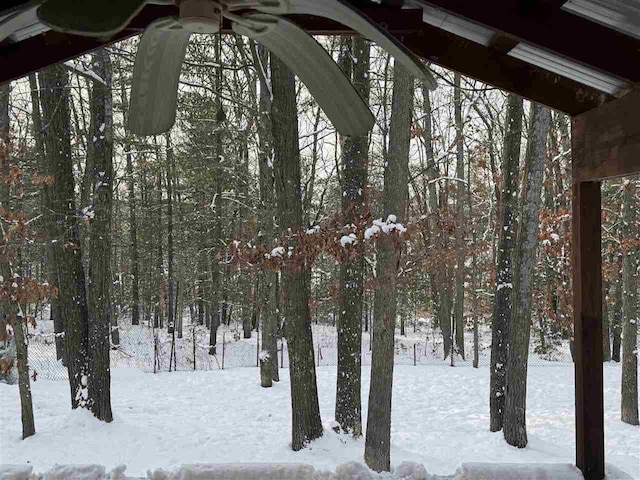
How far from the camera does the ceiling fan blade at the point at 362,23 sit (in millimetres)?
1576

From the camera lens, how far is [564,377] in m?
11.6

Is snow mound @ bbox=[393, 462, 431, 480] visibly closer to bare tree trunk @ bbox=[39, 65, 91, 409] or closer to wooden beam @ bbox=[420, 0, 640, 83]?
wooden beam @ bbox=[420, 0, 640, 83]

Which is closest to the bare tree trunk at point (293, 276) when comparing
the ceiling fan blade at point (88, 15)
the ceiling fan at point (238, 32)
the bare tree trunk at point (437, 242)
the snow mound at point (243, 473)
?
the snow mound at point (243, 473)

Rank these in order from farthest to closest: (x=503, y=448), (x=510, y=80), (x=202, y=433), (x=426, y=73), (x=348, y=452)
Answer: (x=202, y=433)
(x=503, y=448)
(x=348, y=452)
(x=510, y=80)
(x=426, y=73)

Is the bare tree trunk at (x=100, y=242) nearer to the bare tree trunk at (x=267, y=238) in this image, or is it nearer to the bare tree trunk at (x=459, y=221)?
the bare tree trunk at (x=267, y=238)

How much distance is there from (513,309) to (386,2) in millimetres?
5038

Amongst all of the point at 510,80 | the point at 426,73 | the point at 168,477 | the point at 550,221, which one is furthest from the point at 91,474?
the point at 550,221

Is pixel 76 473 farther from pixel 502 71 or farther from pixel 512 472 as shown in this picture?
pixel 502 71

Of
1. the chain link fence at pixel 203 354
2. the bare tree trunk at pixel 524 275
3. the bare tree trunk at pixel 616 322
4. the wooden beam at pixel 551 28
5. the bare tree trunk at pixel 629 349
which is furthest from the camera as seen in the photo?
the bare tree trunk at pixel 616 322

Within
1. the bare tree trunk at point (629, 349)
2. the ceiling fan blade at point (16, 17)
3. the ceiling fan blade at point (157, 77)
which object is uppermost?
the ceiling fan blade at point (16, 17)

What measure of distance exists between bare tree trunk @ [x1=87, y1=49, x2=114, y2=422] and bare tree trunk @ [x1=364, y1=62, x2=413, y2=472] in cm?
343

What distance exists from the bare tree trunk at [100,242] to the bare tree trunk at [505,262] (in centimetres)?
510

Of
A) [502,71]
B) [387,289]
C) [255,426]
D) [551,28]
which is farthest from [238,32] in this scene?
[255,426]

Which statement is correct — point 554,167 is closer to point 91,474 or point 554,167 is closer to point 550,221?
point 550,221
